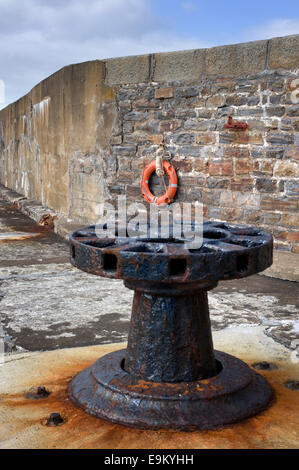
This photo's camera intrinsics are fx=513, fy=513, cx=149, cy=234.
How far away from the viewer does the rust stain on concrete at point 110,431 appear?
6.28 ft

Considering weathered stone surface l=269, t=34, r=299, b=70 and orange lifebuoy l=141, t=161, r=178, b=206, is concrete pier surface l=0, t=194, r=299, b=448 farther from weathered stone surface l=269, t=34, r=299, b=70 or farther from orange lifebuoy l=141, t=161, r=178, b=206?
weathered stone surface l=269, t=34, r=299, b=70

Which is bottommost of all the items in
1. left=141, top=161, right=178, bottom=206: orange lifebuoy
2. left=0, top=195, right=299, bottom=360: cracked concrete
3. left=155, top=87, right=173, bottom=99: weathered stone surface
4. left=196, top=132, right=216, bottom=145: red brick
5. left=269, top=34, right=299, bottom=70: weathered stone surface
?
left=0, top=195, right=299, bottom=360: cracked concrete

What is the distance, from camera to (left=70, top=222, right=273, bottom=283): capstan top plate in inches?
77.8

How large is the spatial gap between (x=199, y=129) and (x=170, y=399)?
13.3 feet

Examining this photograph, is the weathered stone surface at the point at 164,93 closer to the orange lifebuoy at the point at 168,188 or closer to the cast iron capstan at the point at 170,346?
the orange lifebuoy at the point at 168,188

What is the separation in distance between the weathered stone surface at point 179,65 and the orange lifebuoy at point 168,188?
3.22 feet

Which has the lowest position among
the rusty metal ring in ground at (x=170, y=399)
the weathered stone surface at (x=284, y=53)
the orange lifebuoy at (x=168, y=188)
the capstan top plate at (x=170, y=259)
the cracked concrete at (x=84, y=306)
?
the cracked concrete at (x=84, y=306)

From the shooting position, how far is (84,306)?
3.96 metres

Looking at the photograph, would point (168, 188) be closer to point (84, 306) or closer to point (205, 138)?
point (205, 138)

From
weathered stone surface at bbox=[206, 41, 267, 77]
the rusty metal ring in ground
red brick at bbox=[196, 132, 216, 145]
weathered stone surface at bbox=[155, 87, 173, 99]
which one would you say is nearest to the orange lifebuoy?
red brick at bbox=[196, 132, 216, 145]

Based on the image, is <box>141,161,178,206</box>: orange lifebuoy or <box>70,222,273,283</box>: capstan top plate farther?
<box>141,161,178,206</box>: orange lifebuoy

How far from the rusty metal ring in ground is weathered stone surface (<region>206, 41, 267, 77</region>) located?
3.65 metres

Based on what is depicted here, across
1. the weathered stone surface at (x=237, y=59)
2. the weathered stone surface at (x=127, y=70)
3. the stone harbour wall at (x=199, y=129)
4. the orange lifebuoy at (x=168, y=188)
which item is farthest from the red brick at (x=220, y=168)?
the weathered stone surface at (x=127, y=70)

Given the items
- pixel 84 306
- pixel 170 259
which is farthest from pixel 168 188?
pixel 170 259
